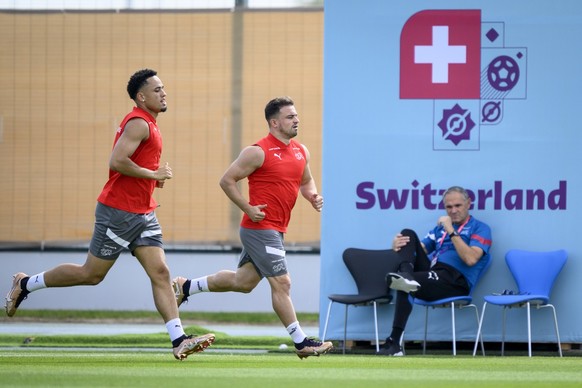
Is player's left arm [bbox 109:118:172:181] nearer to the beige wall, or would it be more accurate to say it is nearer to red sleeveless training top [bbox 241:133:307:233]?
red sleeveless training top [bbox 241:133:307:233]

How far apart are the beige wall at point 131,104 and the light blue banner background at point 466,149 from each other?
5.61 meters

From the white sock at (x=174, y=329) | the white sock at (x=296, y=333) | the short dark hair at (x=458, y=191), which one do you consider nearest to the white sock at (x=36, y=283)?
the white sock at (x=174, y=329)

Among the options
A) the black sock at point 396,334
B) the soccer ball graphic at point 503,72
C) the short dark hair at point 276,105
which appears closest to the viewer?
the short dark hair at point 276,105

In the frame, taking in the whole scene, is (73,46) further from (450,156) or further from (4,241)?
(450,156)

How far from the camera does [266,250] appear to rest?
34.0 feet

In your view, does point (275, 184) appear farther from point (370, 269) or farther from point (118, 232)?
point (370, 269)

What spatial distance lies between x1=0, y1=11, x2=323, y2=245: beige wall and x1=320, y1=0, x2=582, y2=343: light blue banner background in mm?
5607

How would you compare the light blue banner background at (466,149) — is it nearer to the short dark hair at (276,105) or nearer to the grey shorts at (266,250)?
the short dark hair at (276,105)

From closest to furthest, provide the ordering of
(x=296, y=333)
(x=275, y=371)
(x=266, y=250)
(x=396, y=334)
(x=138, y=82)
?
(x=275, y=371), (x=138, y=82), (x=296, y=333), (x=266, y=250), (x=396, y=334)

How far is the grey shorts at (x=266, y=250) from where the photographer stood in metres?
10.3

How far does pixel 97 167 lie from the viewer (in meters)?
19.0

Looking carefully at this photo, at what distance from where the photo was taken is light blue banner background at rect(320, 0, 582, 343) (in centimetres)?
1275

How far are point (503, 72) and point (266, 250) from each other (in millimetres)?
3645

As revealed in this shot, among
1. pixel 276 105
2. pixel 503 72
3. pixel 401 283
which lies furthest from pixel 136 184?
A: pixel 503 72
